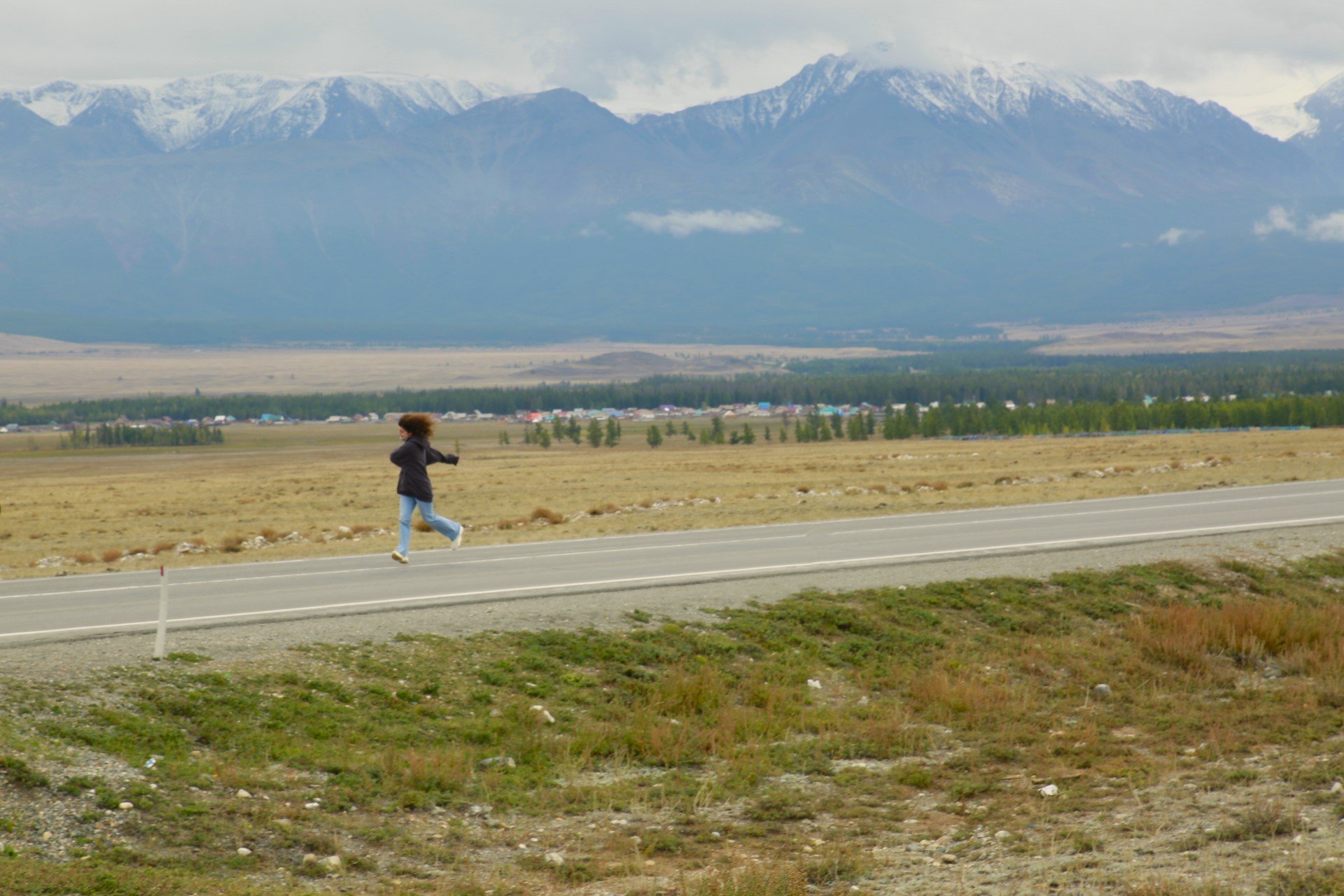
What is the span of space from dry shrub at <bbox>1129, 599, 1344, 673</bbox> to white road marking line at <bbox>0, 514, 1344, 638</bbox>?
4.24 m

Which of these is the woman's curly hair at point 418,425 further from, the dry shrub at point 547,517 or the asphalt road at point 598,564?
the dry shrub at point 547,517

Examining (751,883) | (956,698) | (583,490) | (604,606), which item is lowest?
(583,490)

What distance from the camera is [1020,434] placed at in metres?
116

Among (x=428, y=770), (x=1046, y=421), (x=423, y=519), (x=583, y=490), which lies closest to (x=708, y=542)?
(x=423, y=519)

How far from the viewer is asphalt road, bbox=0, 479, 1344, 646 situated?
15.1 meters

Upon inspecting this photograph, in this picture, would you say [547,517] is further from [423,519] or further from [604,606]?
[604,606]

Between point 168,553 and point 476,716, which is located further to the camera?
point 168,553

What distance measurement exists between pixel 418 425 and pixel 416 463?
0.54 metres

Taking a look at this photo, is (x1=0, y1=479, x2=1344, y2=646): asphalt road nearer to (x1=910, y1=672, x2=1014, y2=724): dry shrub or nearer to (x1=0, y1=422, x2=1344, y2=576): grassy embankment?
(x1=0, y1=422, x2=1344, y2=576): grassy embankment

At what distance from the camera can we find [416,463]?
18141 millimetres

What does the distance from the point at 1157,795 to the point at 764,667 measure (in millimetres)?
4503

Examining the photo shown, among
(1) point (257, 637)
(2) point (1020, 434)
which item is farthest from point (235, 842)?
(2) point (1020, 434)

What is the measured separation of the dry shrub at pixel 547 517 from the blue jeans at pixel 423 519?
12.2 meters

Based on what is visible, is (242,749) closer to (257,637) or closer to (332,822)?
(332,822)
